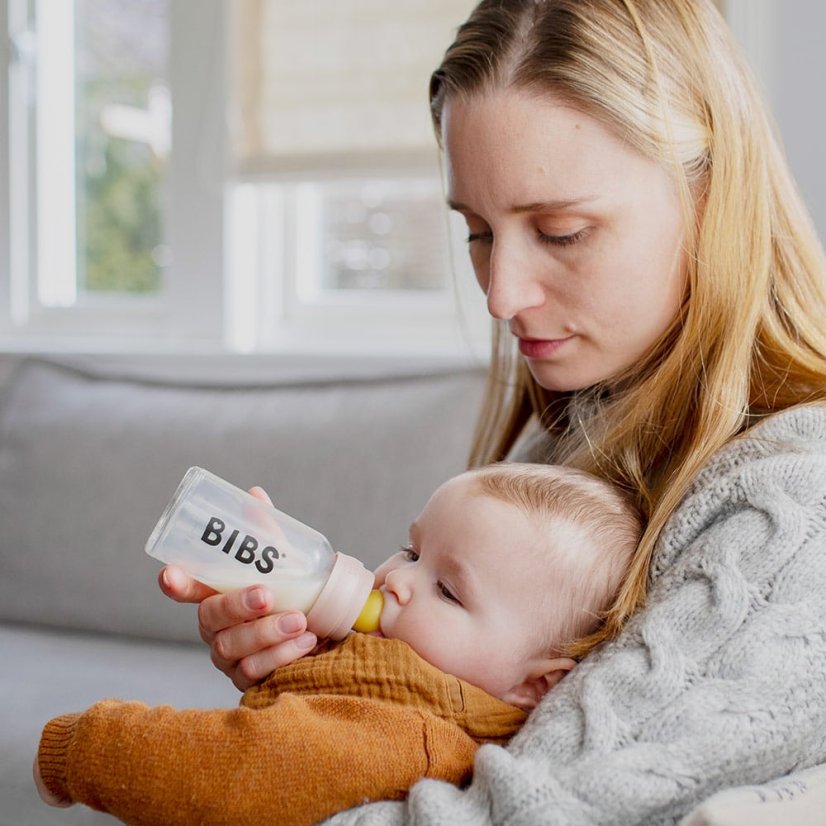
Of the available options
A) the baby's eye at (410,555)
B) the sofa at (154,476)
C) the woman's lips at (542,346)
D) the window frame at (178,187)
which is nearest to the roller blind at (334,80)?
the window frame at (178,187)

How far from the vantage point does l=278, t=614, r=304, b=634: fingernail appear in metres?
0.97

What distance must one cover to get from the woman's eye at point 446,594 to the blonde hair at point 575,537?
8 cm

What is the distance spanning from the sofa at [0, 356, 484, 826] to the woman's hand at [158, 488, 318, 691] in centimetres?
79

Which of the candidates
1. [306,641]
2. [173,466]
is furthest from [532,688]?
[173,466]

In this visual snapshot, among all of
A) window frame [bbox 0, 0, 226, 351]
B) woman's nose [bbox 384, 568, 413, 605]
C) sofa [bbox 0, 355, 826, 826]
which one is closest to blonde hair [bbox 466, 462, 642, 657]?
woman's nose [bbox 384, 568, 413, 605]

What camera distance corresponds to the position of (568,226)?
43.8 inches

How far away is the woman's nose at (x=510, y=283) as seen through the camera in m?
1.14

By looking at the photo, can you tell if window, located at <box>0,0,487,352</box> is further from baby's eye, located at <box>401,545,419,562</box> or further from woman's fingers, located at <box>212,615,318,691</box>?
woman's fingers, located at <box>212,615,318,691</box>

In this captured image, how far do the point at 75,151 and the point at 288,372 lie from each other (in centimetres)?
127

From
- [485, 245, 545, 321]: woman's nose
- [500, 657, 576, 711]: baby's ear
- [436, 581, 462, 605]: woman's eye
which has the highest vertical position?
[485, 245, 545, 321]: woman's nose

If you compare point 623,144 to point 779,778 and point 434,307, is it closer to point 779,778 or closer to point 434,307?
point 779,778

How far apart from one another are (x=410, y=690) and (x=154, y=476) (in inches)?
50.6

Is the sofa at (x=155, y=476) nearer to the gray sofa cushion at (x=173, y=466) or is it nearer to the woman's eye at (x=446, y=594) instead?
the gray sofa cushion at (x=173, y=466)

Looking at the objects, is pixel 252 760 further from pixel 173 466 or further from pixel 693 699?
pixel 173 466
